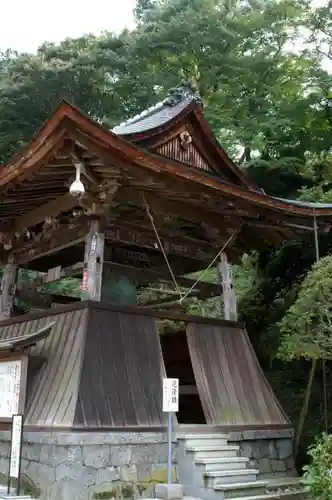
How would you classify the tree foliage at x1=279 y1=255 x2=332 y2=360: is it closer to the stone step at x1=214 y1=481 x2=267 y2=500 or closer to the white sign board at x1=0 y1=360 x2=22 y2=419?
the stone step at x1=214 y1=481 x2=267 y2=500

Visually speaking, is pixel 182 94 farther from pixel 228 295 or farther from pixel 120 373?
pixel 120 373

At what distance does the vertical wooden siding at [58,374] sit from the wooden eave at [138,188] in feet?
6.05

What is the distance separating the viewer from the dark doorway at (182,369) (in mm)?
10617

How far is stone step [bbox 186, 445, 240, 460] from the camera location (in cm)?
719

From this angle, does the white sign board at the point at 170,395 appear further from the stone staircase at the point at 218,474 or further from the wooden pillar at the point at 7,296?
the wooden pillar at the point at 7,296

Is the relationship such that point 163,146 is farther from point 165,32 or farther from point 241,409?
point 165,32

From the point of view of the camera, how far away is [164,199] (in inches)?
342

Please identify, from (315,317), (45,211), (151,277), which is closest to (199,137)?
(151,277)

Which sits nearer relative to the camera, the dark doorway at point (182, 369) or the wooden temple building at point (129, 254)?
the wooden temple building at point (129, 254)

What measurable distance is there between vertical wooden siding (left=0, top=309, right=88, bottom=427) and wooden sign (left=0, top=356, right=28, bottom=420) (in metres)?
0.17

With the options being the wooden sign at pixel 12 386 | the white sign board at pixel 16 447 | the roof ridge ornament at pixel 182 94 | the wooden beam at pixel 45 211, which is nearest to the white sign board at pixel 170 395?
the white sign board at pixel 16 447

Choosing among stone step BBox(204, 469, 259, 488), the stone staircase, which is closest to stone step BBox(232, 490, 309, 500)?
the stone staircase

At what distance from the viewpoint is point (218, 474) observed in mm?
6918

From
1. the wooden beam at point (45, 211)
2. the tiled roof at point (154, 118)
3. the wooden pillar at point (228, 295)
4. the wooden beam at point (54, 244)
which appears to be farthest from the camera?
the wooden pillar at point (228, 295)
